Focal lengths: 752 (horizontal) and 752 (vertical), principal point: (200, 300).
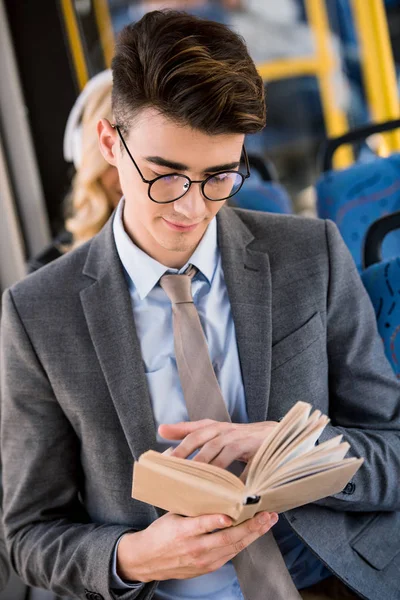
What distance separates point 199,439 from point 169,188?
1.41 feet

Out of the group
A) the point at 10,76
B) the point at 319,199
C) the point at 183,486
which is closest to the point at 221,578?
the point at 183,486

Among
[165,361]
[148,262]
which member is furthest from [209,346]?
[148,262]

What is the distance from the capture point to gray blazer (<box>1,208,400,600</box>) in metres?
1.40

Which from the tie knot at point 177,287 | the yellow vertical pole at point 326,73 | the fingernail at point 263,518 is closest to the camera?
the fingernail at point 263,518

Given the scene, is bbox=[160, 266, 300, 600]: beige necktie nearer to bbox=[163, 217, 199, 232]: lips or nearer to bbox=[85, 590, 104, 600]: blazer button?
bbox=[163, 217, 199, 232]: lips

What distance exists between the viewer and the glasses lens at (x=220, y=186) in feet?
4.27

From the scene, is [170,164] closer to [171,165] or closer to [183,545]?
[171,165]

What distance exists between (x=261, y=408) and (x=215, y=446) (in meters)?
0.23

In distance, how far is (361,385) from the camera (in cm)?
145

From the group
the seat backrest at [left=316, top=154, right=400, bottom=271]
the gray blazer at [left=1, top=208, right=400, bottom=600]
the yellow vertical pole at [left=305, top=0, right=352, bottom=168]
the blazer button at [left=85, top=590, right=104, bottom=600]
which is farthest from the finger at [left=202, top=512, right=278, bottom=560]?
the yellow vertical pole at [left=305, top=0, right=352, bottom=168]

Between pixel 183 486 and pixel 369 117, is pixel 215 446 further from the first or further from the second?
pixel 369 117

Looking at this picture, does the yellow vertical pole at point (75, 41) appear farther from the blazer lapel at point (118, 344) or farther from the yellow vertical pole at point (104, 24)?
the blazer lapel at point (118, 344)

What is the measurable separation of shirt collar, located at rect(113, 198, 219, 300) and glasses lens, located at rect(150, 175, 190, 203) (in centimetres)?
19

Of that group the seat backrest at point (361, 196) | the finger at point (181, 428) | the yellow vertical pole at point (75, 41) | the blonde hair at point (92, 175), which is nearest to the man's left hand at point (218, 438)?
the finger at point (181, 428)
